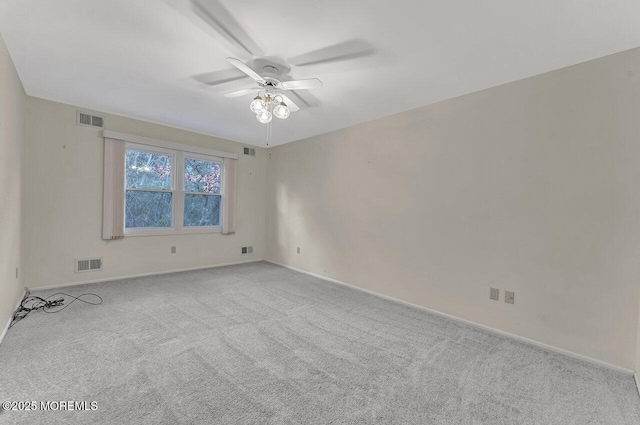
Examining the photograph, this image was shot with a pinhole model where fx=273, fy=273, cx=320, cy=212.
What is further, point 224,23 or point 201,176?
point 201,176

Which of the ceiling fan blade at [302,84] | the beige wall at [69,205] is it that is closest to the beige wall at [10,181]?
the beige wall at [69,205]

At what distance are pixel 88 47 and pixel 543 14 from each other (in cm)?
334

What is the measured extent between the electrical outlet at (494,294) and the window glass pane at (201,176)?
15.1 feet

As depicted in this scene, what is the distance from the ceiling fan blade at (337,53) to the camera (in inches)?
82.6

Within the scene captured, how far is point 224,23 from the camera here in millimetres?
1898

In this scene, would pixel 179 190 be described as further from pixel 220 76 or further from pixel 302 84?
pixel 302 84

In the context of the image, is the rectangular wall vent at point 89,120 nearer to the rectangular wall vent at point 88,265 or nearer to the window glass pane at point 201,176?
the window glass pane at point 201,176

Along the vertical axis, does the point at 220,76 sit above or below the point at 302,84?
above

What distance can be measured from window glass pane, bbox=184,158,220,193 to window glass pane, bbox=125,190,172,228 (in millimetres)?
429

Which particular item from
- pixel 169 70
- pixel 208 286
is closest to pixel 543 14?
pixel 169 70

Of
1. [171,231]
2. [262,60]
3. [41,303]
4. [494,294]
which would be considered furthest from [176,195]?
[494,294]

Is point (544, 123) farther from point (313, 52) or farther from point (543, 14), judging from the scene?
point (313, 52)

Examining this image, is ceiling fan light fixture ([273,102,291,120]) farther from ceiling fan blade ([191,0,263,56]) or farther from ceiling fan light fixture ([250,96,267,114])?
ceiling fan blade ([191,0,263,56])

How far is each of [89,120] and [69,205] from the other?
1195 millimetres
